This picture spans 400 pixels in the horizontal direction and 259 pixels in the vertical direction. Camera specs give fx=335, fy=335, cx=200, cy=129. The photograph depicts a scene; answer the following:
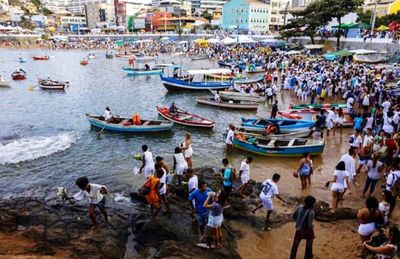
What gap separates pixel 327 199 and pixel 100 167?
11.3 meters

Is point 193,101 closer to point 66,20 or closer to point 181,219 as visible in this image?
point 181,219

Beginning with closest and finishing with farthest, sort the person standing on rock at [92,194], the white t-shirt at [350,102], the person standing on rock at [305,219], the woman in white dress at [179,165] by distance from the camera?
the person standing on rock at [305,219]
the person standing on rock at [92,194]
the woman in white dress at [179,165]
the white t-shirt at [350,102]

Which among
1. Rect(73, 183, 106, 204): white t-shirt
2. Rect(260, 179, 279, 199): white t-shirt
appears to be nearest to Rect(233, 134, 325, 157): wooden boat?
Rect(260, 179, 279, 199): white t-shirt

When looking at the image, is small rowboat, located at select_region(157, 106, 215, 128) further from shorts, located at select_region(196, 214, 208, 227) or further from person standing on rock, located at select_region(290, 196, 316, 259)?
person standing on rock, located at select_region(290, 196, 316, 259)

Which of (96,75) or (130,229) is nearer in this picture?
(130,229)

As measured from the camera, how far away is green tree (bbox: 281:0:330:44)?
2076 inches

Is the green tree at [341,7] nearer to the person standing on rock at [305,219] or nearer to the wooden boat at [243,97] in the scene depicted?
the wooden boat at [243,97]

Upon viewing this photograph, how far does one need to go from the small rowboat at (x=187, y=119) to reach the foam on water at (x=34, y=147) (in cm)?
662

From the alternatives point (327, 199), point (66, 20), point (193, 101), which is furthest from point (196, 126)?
point (66, 20)

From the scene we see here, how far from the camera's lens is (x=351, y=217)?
11109mm

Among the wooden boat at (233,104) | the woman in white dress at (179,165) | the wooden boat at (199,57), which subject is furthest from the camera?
the wooden boat at (199,57)

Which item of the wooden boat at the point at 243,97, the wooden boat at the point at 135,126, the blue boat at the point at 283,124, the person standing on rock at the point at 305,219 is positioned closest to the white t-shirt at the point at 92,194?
the person standing on rock at the point at 305,219

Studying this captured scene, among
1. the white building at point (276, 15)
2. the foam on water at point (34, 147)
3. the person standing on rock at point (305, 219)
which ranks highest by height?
the white building at point (276, 15)

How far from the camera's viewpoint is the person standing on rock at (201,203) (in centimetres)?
934
